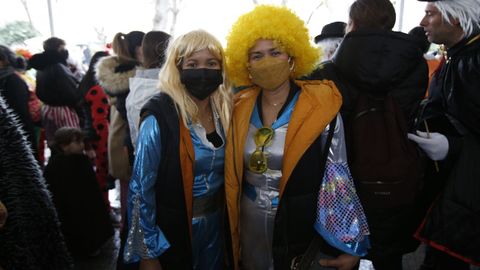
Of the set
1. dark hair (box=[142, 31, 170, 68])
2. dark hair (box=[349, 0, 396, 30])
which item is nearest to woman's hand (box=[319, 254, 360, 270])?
dark hair (box=[349, 0, 396, 30])

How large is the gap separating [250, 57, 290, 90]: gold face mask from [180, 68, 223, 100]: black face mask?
0.20 m

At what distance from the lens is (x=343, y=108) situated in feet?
6.22

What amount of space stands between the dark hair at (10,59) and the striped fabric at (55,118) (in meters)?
0.55

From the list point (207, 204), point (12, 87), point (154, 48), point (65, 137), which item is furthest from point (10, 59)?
point (207, 204)

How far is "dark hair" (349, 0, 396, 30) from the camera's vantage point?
1918 mm

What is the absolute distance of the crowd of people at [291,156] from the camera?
63.7 inches

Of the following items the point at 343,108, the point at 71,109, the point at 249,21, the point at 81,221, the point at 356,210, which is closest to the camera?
the point at 356,210

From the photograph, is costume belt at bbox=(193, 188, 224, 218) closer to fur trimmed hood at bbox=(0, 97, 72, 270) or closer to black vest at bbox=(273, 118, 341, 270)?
black vest at bbox=(273, 118, 341, 270)

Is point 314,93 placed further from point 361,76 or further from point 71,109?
point 71,109

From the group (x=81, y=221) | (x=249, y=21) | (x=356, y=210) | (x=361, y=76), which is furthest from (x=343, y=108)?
(x=81, y=221)

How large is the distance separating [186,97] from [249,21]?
1.61 feet

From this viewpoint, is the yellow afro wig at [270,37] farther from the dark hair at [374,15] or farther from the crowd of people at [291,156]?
the dark hair at [374,15]

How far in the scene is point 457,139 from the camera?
204cm

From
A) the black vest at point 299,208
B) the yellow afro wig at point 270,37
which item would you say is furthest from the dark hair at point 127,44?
the black vest at point 299,208
